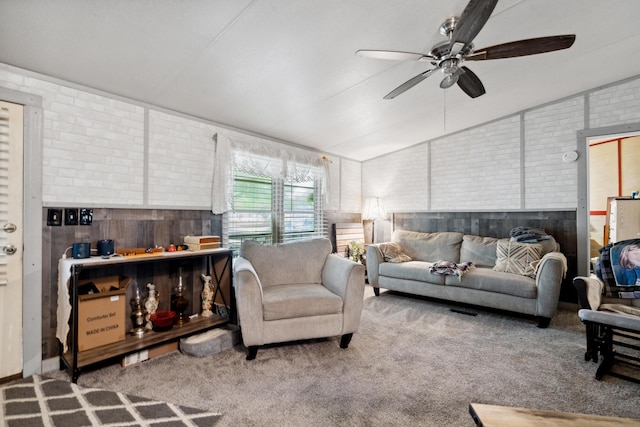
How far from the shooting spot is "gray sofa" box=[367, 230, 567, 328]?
305 centimetres

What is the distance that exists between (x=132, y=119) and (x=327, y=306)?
2.44 m

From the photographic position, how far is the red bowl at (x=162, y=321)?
2.58 metres

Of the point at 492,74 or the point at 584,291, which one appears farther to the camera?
the point at 492,74

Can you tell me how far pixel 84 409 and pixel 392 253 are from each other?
3.60 meters

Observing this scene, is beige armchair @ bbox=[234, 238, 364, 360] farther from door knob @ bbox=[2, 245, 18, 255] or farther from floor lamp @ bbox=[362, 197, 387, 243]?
floor lamp @ bbox=[362, 197, 387, 243]

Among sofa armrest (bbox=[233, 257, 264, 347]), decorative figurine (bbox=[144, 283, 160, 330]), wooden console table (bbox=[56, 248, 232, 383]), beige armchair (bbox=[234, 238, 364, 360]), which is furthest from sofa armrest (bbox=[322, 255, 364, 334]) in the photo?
decorative figurine (bbox=[144, 283, 160, 330])

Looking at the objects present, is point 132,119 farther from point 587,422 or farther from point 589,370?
point 589,370

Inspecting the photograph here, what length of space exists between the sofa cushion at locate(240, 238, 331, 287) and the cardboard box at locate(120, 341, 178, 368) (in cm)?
94

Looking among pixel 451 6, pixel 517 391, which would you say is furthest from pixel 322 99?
pixel 517 391

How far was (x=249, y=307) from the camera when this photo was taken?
2348 mm

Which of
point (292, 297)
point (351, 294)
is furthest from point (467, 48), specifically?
point (292, 297)

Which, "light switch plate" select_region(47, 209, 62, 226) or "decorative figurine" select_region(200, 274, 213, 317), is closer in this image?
"light switch plate" select_region(47, 209, 62, 226)

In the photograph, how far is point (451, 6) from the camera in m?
2.02

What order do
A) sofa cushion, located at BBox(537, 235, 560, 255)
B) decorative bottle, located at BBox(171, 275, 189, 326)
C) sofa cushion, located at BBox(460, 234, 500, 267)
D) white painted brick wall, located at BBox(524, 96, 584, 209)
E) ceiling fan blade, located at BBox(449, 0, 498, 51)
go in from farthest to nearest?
1. sofa cushion, located at BBox(460, 234, 500, 267)
2. white painted brick wall, located at BBox(524, 96, 584, 209)
3. sofa cushion, located at BBox(537, 235, 560, 255)
4. decorative bottle, located at BBox(171, 275, 189, 326)
5. ceiling fan blade, located at BBox(449, 0, 498, 51)
